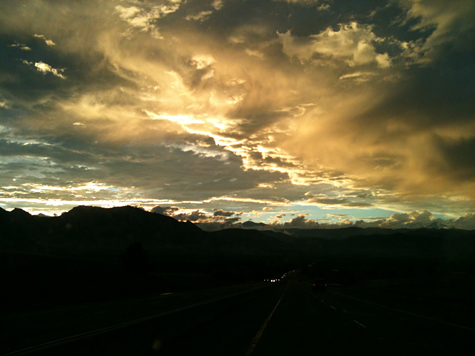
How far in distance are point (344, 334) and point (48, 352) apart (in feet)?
33.8

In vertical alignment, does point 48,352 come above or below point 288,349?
above

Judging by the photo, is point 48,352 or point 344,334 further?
point 344,334

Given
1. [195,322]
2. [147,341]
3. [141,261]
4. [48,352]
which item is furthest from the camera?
[141,261]

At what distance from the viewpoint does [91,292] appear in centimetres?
4841

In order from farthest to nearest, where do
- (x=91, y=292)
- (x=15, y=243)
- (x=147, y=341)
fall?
(x=15, y=243)
(x=91, y=292)
(x=147, y=341)

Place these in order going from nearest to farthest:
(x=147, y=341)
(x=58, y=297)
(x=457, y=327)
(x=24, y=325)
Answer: (x=147, y=341) → (x=457, y=327) → (x=24, y=325) → (x=58, y=297)

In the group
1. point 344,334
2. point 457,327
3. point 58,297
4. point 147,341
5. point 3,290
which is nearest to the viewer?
point 147,341

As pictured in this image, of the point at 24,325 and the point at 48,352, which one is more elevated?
the point at 48,352

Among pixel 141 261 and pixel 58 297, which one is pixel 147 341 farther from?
pixel 141 261

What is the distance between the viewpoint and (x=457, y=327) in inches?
642

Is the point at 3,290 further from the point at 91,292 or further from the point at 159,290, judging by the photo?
the point at 159,290

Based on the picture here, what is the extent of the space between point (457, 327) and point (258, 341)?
9.19 metres

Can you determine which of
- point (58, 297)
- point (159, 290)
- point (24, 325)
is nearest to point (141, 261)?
point (159, 290)

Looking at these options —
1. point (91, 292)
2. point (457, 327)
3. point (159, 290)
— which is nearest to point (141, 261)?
point (159, 290)
